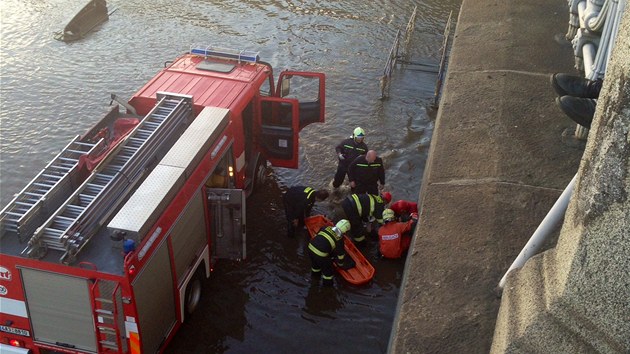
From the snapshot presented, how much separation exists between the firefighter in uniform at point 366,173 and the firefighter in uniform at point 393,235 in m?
0.94

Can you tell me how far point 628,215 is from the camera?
292 cm

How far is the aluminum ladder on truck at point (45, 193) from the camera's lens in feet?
21.3

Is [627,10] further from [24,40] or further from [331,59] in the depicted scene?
[24,40]

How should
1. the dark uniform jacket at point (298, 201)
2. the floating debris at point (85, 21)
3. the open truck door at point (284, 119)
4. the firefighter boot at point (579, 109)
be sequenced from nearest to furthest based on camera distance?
the firefighter boot at point (579, 109) → the dark uniform jacket at point (298, 201) → the open truck door at point (284, 119) → the floating debris at point (85, 21)

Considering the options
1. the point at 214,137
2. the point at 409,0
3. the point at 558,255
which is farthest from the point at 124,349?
the point at 409,0

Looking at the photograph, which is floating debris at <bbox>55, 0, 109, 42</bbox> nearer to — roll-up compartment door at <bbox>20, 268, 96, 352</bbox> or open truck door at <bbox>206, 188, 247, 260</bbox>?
open truck door at <bbox>206, 188, 247, 260</bbox>

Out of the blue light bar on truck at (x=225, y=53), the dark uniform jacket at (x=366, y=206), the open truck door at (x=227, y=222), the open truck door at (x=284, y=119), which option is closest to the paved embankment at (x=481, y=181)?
the dark uniform jacket at (x=366, y=206)

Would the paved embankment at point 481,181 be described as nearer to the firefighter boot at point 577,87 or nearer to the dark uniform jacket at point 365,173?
the dark uniform jacket at point 365,173

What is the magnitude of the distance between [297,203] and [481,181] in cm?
288

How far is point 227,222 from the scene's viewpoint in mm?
8594

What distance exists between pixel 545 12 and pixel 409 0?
6.54 meters

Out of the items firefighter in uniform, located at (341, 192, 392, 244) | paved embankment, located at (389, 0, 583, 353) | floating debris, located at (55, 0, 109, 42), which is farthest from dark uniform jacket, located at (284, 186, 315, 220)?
floating debris, located at (55, 0, 109, 42)

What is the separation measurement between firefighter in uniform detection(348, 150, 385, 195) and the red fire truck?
182cm

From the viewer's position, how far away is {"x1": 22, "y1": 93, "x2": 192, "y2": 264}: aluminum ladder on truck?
6.27 meters
